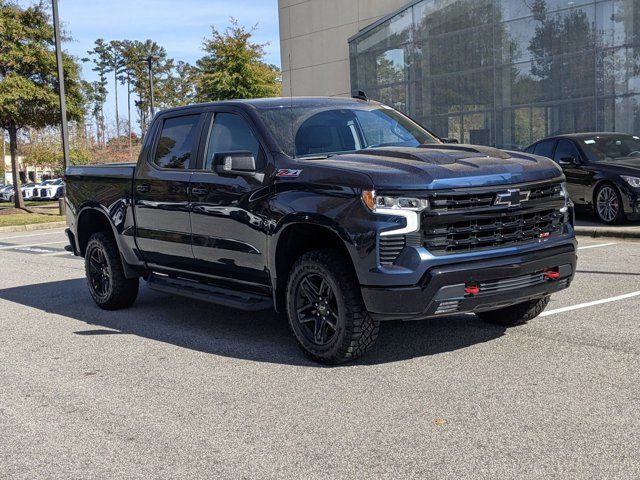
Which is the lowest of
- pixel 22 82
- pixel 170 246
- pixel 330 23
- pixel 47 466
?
pixel 47 466

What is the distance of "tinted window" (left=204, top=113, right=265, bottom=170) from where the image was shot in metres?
6.48

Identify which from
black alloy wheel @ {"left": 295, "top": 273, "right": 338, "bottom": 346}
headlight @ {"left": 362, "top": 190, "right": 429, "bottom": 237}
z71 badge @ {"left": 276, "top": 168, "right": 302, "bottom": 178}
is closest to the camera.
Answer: headlight @ {"left": 362, "top": 190, "right": 429, "bottom": 237}

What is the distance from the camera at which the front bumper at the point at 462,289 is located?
5.23 metres

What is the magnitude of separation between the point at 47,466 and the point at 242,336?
291 centimetres

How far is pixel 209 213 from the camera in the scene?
21.9 feet

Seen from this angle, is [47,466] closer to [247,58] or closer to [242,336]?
[242,336]

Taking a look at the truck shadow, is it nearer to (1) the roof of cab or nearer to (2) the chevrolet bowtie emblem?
Result: (2) the chevrolet bowtie emblem

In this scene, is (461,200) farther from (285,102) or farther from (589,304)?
(589,304)

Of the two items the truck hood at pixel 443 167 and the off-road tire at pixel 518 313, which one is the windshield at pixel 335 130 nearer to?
the truck hood at pixel 443 167

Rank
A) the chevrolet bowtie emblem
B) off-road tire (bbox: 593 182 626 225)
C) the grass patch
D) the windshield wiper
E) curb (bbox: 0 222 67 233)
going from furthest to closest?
the grass patch, curb (bbox: 0 222 67 233), off-road tire (bbox: 593 182 626 225), the windshield wiper, the chevrolet bowtie emblem

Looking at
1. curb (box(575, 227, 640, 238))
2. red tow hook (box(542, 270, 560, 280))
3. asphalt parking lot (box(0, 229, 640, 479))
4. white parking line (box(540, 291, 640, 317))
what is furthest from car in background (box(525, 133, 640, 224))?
red tow hook (box(542, 270, 560, 280))

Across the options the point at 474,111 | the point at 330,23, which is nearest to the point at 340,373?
the point at 474,111

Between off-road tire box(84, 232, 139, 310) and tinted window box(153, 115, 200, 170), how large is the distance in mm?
1249

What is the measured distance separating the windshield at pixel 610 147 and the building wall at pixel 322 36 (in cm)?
1745
